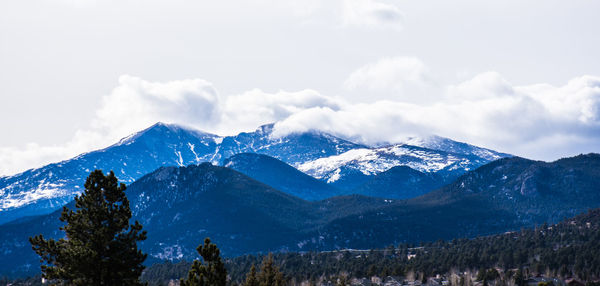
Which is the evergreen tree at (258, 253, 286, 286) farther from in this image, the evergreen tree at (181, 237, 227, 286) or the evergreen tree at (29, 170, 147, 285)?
the evergreen tree at (181, 237, 227, 286)

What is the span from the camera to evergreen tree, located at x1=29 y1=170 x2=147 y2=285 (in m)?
64.6

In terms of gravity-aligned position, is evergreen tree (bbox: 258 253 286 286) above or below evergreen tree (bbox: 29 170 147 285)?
below

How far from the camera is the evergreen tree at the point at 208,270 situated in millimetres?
61938

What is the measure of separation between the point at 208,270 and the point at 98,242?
12922mm

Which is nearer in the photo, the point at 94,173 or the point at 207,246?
the point at 207,246

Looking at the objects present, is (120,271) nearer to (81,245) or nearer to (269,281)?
(81,245)

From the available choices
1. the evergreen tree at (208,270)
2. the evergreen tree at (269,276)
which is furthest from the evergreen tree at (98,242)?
the evergreen tree at (269,276)

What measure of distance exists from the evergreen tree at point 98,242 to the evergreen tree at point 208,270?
7.73 metres

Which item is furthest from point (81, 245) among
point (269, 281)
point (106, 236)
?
point (269, 281)

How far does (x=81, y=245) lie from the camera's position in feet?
216

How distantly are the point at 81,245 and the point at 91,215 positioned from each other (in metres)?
3.47

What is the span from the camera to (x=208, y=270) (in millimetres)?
63438

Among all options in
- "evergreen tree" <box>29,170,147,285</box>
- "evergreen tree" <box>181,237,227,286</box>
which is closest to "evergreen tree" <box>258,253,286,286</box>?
"evergreen tree" <box>29,170,147,285</box>

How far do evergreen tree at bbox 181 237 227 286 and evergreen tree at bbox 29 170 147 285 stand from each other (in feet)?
25.4
